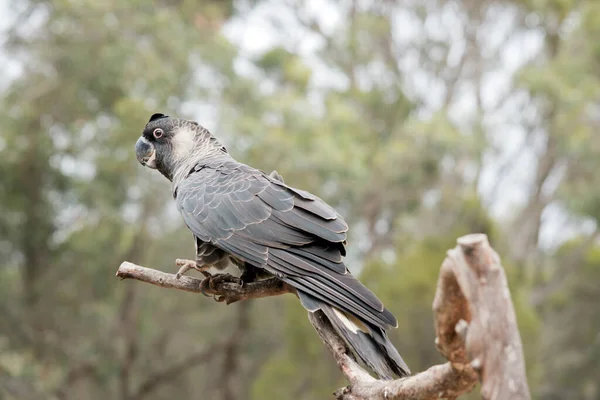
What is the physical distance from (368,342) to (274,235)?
652 millimetres

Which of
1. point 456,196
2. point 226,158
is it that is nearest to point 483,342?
point 226,158

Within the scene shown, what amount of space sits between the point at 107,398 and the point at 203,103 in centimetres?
605

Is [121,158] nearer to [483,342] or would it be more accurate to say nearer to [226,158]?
[226,158]

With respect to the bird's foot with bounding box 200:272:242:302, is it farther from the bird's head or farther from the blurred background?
the blurred background

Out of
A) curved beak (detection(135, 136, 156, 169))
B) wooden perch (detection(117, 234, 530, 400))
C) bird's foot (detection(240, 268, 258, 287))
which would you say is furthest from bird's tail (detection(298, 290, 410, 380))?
curved beak (detection(135, 136, 156, 169))

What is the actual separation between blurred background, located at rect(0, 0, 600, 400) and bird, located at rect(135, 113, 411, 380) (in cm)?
494

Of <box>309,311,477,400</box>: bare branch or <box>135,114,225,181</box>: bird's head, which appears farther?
<box>135,114,225,181</box>: bird's head

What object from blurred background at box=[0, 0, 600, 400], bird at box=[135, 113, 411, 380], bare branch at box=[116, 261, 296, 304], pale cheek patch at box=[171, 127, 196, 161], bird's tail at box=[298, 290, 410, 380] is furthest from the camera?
blurred background at box=[0, 0, 600, 400]

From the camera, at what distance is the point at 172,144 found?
3.69 meters

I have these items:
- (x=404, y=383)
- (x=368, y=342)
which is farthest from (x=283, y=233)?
(x=404, y=383)

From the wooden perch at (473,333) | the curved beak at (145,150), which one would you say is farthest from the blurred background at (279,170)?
the wooden perch at (473,333)

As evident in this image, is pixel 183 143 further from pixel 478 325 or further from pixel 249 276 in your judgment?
pixel 478 325

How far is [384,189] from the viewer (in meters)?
12.9

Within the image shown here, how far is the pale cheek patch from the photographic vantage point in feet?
12.1
